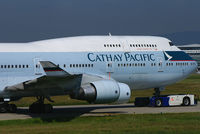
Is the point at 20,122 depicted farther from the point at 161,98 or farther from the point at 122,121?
the point at 161,98

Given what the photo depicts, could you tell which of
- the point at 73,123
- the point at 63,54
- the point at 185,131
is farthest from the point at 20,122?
the point at 185,131

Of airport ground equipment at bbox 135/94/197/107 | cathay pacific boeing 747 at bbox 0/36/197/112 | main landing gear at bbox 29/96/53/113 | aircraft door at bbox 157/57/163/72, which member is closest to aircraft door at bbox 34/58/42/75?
cathay pacific boeing 747 at bbox 0/36/197/112

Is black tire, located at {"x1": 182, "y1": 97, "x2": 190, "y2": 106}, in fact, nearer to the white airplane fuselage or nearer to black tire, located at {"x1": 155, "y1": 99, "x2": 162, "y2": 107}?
the white airplane fuselage

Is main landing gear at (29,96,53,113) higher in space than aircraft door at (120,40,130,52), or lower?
lower

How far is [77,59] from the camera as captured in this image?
105 feet

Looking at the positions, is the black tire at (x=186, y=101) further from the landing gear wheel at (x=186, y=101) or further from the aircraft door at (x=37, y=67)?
the aircraft door at (x=37, y=67)

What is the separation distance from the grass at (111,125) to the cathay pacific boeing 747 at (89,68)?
2308 mm

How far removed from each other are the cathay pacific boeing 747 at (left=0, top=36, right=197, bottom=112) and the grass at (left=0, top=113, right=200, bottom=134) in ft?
7.57

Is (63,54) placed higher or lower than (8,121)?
higher

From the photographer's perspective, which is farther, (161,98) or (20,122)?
(161,98)

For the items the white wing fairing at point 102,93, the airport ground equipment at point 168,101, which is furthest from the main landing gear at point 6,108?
the airport ground equipment at point 168,101

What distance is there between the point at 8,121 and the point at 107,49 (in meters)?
10.8

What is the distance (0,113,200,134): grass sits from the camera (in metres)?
21.8

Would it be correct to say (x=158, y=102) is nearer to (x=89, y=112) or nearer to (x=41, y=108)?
(x=89, y=112)
